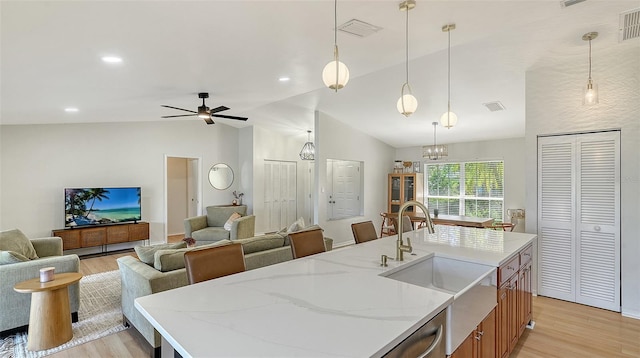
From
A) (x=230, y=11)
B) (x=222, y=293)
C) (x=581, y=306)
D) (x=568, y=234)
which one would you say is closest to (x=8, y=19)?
(x=230, y=11)

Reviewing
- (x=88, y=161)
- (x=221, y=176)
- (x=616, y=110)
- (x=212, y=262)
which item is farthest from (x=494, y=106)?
(x=88, y=161)

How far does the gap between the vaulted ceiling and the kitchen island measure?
1705 mm

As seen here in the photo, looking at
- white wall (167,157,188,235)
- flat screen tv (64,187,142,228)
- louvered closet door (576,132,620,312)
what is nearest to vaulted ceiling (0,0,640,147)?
louvered closet door (576,132,620,312)

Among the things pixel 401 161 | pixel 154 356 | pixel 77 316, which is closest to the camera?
pixel 154 356

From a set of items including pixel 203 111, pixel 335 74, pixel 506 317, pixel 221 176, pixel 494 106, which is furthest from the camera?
pixel 221 176

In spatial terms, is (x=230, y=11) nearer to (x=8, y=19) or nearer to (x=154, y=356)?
(x=8, y=19)

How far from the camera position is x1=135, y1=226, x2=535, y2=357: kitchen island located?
3.31 feet

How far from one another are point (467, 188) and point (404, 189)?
4.87ft

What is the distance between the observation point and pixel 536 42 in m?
3.35

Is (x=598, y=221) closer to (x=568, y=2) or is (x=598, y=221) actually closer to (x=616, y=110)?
(x=616, y=110)

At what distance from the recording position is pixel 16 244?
3756 millimetres

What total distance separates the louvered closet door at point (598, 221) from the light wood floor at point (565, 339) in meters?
0.23

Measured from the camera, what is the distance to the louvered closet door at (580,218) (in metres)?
3.44

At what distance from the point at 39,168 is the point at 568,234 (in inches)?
328
